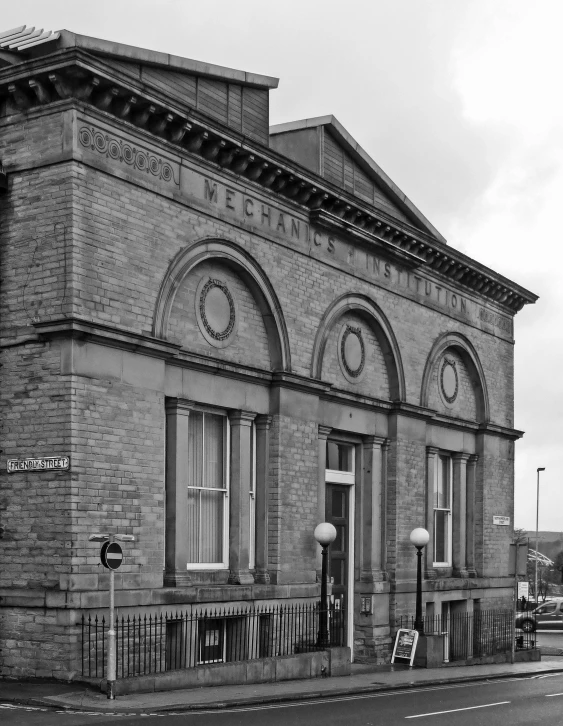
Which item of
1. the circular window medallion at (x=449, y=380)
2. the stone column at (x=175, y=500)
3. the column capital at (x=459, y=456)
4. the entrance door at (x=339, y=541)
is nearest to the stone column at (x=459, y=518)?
the column capital at (x=459, y=456)

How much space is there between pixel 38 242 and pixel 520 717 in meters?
10.7

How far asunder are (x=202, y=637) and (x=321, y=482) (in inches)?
212

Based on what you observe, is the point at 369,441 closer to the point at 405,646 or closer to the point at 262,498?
the point at 405,646

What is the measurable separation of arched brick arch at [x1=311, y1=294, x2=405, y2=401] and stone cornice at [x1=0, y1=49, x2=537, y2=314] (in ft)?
5.09

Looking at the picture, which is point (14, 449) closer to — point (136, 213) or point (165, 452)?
point (165, 452)

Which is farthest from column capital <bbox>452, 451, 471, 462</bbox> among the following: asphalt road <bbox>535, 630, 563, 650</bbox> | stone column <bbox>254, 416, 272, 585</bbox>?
asphalt road <bbox>535, 630, 563, 650</bbox>

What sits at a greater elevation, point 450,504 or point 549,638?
point 450,504

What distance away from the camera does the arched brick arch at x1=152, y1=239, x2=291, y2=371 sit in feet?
70.8

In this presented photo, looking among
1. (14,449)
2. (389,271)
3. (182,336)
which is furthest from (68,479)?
(389,271)

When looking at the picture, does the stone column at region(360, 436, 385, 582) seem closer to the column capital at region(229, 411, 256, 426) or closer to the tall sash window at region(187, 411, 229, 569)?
the column capital at region(229, 411, 256, 426)

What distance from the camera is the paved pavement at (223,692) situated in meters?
16.9

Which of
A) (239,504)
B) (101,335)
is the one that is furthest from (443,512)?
(101,335)

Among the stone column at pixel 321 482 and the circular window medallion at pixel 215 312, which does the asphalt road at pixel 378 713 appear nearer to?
the stone column at pixel 321 482

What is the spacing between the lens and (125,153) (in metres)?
20.9
